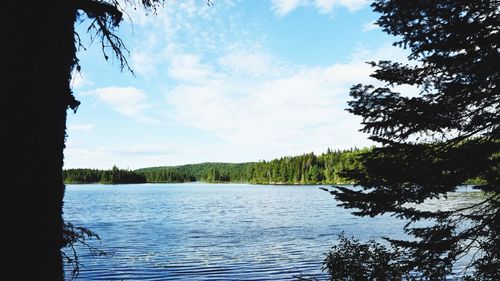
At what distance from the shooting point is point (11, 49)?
203 centimetres

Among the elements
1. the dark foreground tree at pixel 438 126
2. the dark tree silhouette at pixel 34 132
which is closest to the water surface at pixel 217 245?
the dark foreground tree at pixel 438 126

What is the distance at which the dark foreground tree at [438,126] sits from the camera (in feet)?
20.0

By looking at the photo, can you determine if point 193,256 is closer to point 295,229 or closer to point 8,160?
point 295,229

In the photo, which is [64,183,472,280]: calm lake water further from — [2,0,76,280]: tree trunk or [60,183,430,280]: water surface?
[2,0,76,280]: tree trunk

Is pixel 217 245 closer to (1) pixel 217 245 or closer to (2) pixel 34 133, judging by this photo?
(1) pixel 217 245

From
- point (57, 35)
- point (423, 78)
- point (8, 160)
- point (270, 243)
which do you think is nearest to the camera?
point (8, 160)

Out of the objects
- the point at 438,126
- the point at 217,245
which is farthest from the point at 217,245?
the point at 438,126

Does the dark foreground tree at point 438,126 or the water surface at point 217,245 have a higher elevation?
the dark foreground tree at point 438,126

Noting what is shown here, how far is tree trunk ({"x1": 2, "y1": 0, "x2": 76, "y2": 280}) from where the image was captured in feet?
6.56

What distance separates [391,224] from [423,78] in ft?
116

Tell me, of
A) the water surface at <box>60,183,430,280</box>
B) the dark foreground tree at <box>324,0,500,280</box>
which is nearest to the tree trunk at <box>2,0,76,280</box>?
the dark foreground tree at <box>324,0,500,280</box>

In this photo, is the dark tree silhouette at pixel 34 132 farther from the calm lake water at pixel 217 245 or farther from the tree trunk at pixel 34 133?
the calm lake water at pixel 217 245

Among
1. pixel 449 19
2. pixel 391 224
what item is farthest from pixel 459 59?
pixel 391 224

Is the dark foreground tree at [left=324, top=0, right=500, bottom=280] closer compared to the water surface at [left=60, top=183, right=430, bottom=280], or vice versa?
the dark foreground tree at [left=324, top=0, right=500, bottom=280]
